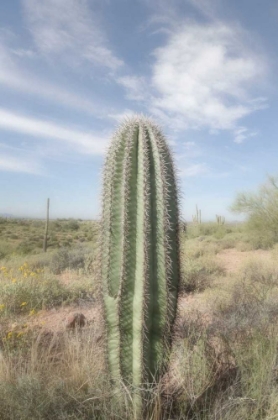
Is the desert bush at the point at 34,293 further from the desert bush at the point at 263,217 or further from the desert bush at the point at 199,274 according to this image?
the desert bush at the point at 263,217

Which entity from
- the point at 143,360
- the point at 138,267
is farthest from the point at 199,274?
the point at 138,267

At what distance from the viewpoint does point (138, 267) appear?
115 inches

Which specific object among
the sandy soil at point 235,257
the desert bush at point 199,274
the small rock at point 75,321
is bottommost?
the small rock at point 75,321

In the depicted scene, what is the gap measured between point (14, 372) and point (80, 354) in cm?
65

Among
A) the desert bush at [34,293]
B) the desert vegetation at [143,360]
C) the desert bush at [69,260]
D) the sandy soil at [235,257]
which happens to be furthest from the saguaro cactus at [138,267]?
the sandy soil at [235,257]

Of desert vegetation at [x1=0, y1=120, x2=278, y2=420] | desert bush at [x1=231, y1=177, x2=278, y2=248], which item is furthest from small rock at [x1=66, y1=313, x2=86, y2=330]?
desert bush at [x1=231, y1=177, x2=278, y2=248]

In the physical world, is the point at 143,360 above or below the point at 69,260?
below

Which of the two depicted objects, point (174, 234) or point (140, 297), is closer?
point (140, 297)

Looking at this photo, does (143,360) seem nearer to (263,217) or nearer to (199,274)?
(199,274)

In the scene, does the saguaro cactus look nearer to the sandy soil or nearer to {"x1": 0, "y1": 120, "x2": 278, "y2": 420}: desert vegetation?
{"x1": 0, "y1": 120, "x2": 278, "y2": 420}: desert vegetation

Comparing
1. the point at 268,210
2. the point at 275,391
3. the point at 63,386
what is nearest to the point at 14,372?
the point at 63,386

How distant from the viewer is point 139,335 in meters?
2.91

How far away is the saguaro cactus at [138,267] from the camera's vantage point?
2.92m

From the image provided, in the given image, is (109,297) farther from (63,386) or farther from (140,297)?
(63,386)
